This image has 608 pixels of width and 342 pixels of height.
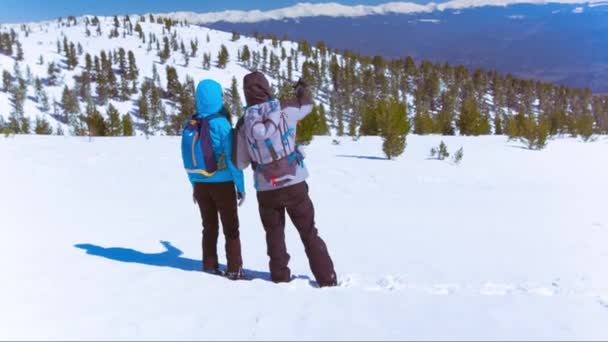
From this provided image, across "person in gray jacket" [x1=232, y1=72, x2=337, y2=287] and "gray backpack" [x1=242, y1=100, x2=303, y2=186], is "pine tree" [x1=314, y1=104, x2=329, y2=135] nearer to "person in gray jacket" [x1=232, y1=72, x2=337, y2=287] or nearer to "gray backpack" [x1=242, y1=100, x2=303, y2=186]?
"person in gray jacket" [x1=232, y1=72, x2=337, y2=287]

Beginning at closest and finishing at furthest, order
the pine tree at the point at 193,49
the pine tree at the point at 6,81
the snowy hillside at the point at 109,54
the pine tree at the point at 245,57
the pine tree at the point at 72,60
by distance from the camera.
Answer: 1. the pine tree at the point at 6,81
2. the snowy hillside at the point at 109,54
3. the pine tree at the point at 72,60
4. the pine tree at the point at 245,57
5. the pine tree at the point at 193,49

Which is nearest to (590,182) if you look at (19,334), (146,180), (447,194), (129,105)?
(447,194)

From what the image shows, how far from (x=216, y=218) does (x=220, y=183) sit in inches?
18.1

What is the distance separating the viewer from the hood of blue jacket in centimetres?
371

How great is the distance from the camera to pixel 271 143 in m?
3.47

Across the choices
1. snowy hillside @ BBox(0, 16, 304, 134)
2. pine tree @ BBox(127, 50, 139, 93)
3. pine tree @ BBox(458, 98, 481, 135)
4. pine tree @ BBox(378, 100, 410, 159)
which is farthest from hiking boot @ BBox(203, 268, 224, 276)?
pine tree @ BBox(127, 50, 139, 93)

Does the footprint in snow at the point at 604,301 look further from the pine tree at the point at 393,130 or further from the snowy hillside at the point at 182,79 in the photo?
the snowy hillside at the point at 182,79

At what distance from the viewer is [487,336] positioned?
8.36 feet

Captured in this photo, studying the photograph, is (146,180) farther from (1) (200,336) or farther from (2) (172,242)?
(1) (200,336)

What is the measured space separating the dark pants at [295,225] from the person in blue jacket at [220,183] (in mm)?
282

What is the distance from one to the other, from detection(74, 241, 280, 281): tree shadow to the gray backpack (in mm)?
1197

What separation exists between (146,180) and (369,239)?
18.5 feet

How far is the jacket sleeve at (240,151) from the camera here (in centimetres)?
362

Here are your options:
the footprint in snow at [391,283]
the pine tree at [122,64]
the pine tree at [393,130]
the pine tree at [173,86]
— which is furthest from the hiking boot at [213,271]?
the pine tree at [122,64]
